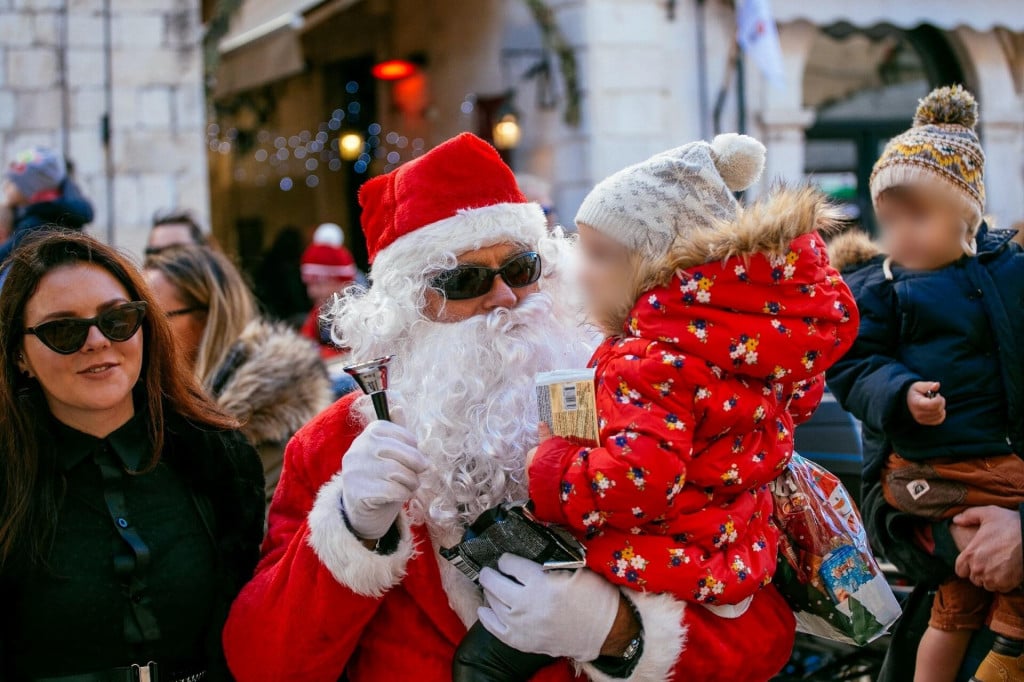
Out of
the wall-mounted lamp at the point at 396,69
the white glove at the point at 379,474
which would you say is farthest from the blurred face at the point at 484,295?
the wall-mounted lamp at the point at 396,69

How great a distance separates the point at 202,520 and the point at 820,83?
32.5 feet

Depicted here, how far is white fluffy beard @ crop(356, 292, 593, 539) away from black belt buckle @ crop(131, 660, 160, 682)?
614 mm

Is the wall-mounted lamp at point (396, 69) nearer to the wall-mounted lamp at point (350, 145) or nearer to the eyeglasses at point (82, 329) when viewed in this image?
the wall-mounted lamp at point (350, 145)

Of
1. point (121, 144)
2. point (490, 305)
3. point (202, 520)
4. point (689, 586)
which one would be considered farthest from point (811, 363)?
point (121, 144)

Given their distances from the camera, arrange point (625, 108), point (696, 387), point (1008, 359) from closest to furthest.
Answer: point (696, 387)
point (1008, 359)
point (625, 108)

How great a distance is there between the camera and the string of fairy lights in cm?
1288

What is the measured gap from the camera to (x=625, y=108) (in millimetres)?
9398

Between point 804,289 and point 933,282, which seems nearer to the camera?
point 804,289

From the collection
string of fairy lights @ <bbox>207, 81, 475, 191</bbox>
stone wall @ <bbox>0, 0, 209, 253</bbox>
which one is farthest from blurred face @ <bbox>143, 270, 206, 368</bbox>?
string of fairy lights @ <bbox>207, 81, 475, 191</bbox>

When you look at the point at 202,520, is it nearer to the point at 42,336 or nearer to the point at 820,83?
the point at 42,336

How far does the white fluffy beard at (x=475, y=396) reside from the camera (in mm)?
2297

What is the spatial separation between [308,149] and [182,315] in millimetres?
10151

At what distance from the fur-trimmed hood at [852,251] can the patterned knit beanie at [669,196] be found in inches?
38.9

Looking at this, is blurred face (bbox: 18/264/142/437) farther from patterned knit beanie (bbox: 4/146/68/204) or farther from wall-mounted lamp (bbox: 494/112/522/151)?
wall-mounted lamp (bbox: 494/112/522/151)
